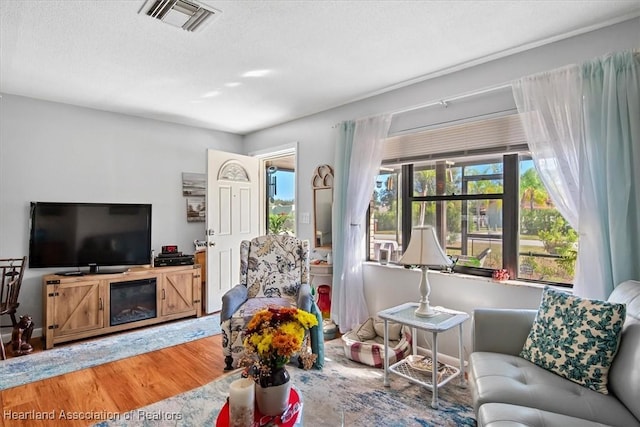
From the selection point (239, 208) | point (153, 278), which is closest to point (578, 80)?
point (239, 208)

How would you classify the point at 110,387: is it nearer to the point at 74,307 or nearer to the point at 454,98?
the point at 74,307

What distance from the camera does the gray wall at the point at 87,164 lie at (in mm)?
3438

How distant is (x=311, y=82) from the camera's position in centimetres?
314

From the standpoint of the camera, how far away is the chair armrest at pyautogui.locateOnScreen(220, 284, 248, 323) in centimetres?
271

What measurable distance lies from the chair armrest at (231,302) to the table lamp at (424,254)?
1364 mm

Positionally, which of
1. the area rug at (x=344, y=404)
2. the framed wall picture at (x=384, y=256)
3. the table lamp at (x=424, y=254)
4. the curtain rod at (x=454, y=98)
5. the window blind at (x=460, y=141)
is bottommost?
the area rug at (x=344, y=404)

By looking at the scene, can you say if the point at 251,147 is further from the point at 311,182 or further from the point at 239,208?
the point at 311,182

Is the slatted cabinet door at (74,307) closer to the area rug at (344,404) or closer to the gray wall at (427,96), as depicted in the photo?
the area rug at (344,404)

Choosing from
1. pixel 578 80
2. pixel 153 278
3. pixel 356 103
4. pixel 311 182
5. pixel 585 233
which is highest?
pixel 356 103

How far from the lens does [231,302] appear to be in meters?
2.76

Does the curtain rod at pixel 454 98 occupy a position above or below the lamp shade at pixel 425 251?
above

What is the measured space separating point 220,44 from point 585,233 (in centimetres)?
268

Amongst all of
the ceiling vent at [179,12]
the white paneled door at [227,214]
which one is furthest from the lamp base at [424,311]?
the white paneled door at [227,214]

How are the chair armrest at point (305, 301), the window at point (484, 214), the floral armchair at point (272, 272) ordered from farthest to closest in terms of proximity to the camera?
the floral armchair at point (272, 272) < the chair armrest at point (305, 301) < the window at point (484, 214)
